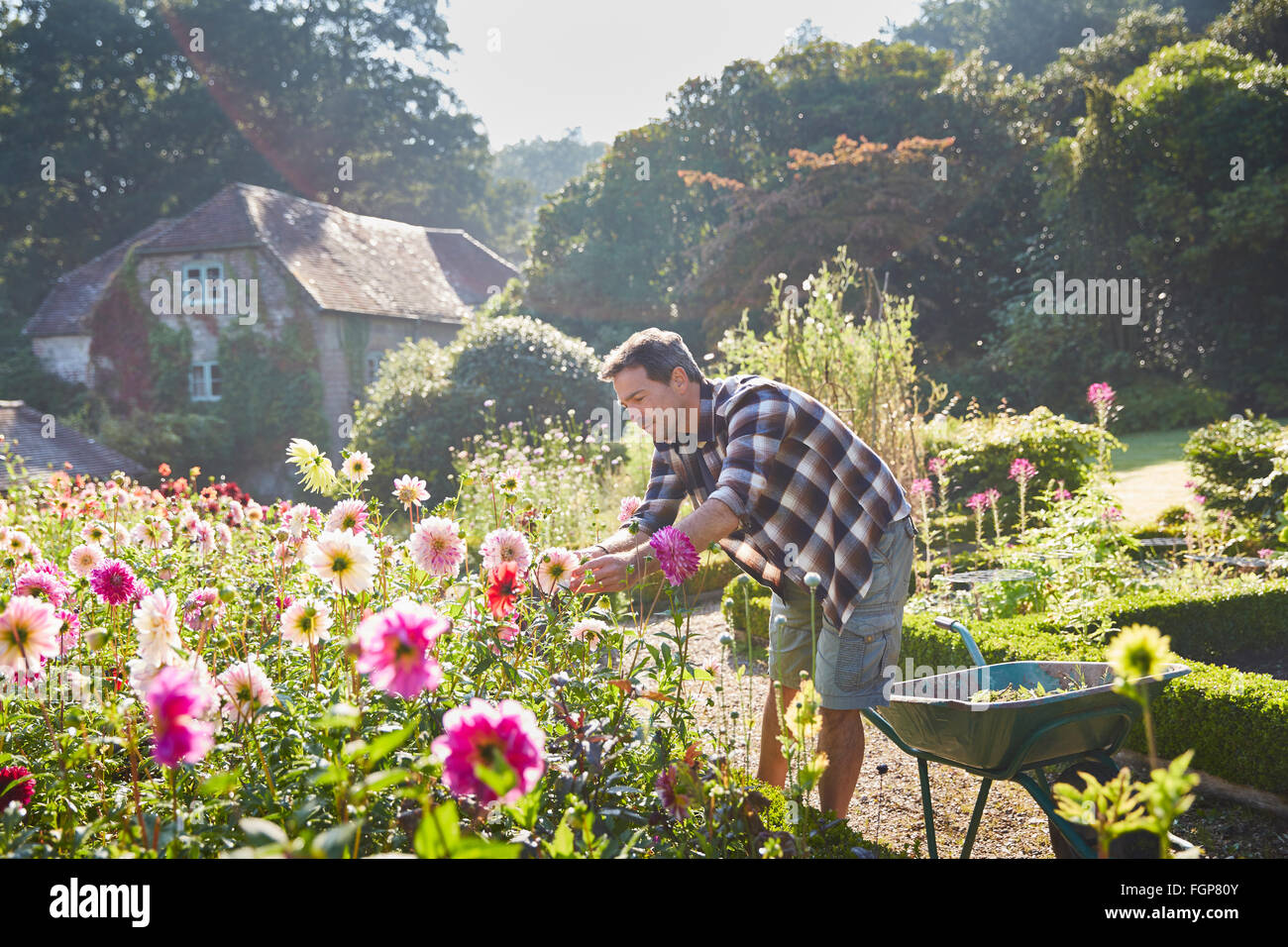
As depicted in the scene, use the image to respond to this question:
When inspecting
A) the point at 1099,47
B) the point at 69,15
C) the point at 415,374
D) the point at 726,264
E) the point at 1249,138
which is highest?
the point at 69,15

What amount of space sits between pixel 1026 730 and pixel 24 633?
208 centimetres

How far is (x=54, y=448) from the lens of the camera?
53.8 feet

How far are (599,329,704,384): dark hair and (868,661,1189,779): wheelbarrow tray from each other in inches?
43.0

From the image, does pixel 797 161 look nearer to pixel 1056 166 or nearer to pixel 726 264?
pixel 726 264

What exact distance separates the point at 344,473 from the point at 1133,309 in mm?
18485

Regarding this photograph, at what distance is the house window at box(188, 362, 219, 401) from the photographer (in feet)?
70.4

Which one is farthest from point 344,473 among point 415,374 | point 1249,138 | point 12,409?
point 1249,138

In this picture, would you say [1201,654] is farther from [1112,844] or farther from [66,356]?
[66,356]

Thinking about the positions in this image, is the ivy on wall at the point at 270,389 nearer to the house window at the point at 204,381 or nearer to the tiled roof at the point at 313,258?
the house window at the point at 204,381

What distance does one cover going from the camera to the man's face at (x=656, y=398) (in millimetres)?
2705

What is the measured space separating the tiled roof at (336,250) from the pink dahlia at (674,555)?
20.1 meters

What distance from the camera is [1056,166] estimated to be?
1823cm
